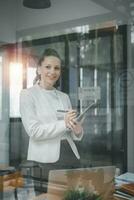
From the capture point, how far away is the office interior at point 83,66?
1.86 metres

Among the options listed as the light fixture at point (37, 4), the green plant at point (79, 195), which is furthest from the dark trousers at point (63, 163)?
the light fixture at point (37, 4)

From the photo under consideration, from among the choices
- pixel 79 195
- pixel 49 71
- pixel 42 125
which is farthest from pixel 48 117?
pixel 79 195

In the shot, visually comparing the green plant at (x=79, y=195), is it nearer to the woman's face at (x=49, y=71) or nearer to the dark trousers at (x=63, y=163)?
the dark trousers at (x=63, y=163)

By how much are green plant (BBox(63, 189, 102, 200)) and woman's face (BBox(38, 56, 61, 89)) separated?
0.53 m

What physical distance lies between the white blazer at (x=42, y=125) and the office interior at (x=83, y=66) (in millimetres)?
32

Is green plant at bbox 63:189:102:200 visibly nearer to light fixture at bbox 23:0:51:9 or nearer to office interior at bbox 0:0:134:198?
office interior at bbox 0:0:134:198

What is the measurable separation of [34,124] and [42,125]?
4cm

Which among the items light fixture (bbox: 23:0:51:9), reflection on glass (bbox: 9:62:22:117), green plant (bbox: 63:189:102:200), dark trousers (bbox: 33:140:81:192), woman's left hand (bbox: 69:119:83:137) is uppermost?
light fixture (bbox: 23:0:51:9)

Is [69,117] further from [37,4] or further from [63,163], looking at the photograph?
[37,4]

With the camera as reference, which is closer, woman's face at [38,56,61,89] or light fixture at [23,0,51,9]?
woman's face at [38,56,61,89]

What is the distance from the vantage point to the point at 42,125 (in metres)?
1.81

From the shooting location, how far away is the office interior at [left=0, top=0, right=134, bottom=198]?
73.1 inches

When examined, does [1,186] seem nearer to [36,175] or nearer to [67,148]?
[36,175]

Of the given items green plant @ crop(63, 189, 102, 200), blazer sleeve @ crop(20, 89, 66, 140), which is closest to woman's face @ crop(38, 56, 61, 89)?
blazer sleeve @ crop(20, 89, 66, 140)
